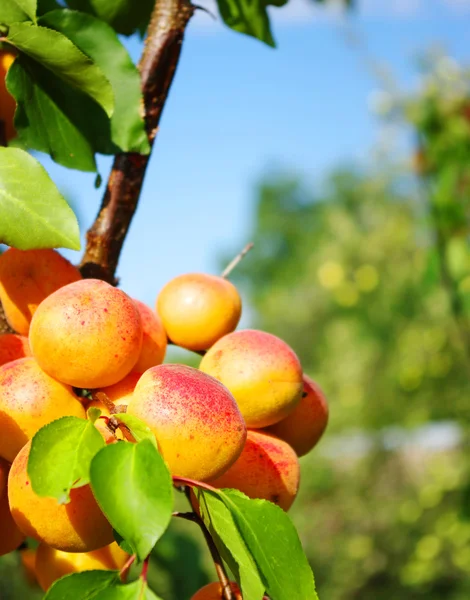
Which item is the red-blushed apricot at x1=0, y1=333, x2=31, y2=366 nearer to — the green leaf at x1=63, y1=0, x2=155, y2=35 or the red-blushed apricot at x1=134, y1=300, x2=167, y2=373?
the red-blushed apricot at x1=134, y1=300, x2=167, y2=373

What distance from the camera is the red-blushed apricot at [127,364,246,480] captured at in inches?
16.4

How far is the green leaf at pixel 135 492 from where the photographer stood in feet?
1.13

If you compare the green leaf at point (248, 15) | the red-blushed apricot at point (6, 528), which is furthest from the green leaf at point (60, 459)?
the green leaf at point (248, 15)

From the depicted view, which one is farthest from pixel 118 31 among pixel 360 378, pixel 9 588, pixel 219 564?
pixel 360 378

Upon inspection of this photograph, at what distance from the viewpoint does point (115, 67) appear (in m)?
0.60

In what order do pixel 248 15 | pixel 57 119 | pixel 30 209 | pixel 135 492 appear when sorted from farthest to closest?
pixel 248 15
pixel 57 119
pixel 30 209
pixel 135 492

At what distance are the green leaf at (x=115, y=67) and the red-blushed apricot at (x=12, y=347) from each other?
187 millimetres

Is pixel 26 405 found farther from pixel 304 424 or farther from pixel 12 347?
pixel 304 424

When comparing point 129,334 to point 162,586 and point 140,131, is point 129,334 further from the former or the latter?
point 162,586

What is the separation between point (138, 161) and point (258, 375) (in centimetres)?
23

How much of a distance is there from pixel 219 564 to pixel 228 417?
0.31 ft

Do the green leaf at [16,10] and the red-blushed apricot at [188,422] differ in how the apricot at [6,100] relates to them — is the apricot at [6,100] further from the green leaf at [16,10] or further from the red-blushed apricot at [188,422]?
the red-blushed apricot at [188,422]

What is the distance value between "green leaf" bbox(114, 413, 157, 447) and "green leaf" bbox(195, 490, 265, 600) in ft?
0.18

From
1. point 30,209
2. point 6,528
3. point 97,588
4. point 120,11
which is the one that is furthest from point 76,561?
point 120,11
